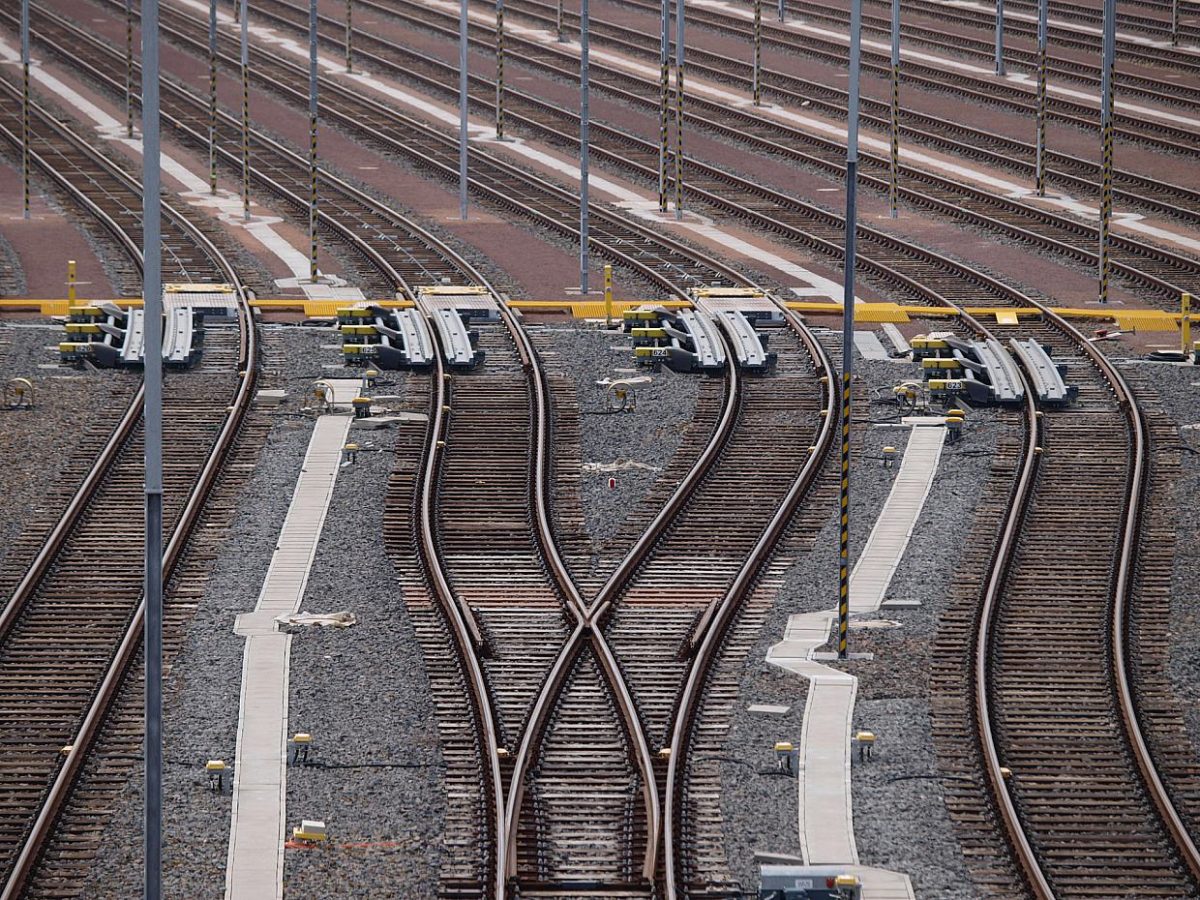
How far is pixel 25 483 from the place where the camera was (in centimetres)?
2820

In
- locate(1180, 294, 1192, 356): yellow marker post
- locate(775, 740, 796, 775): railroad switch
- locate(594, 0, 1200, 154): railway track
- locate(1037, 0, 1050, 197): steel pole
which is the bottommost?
locate(775, 740, 796, 775): railroad switch

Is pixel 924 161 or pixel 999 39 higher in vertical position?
pixel 999 39

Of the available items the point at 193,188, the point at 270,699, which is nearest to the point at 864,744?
the point at 270,699

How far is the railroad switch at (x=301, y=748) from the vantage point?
19.7 m

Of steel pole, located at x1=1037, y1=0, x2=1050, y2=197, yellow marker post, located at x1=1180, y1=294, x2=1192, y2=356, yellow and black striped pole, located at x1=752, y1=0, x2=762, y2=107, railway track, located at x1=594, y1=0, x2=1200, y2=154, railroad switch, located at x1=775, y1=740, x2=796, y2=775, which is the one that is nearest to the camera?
railroad switch, located at x1=775, y1=740, x2=796, y2=775

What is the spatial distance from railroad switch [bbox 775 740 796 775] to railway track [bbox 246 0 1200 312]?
72.3ft

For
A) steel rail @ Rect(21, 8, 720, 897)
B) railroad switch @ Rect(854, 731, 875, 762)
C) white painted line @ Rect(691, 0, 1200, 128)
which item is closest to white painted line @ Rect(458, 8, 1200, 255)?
white painted line @ Rect(691, 0, 1200, 128)

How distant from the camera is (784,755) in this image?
19.8 m

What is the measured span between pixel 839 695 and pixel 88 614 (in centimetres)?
725

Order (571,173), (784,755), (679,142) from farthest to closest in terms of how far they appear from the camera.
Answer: (571,173) → (679,142) → (784,755)

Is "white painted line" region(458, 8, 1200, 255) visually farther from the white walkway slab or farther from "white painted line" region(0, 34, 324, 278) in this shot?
the white walkway slab

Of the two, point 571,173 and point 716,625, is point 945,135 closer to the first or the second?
point 571,173

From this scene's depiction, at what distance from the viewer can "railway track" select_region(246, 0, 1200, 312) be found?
4372 cm

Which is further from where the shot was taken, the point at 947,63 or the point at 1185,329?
the point at 947,63
